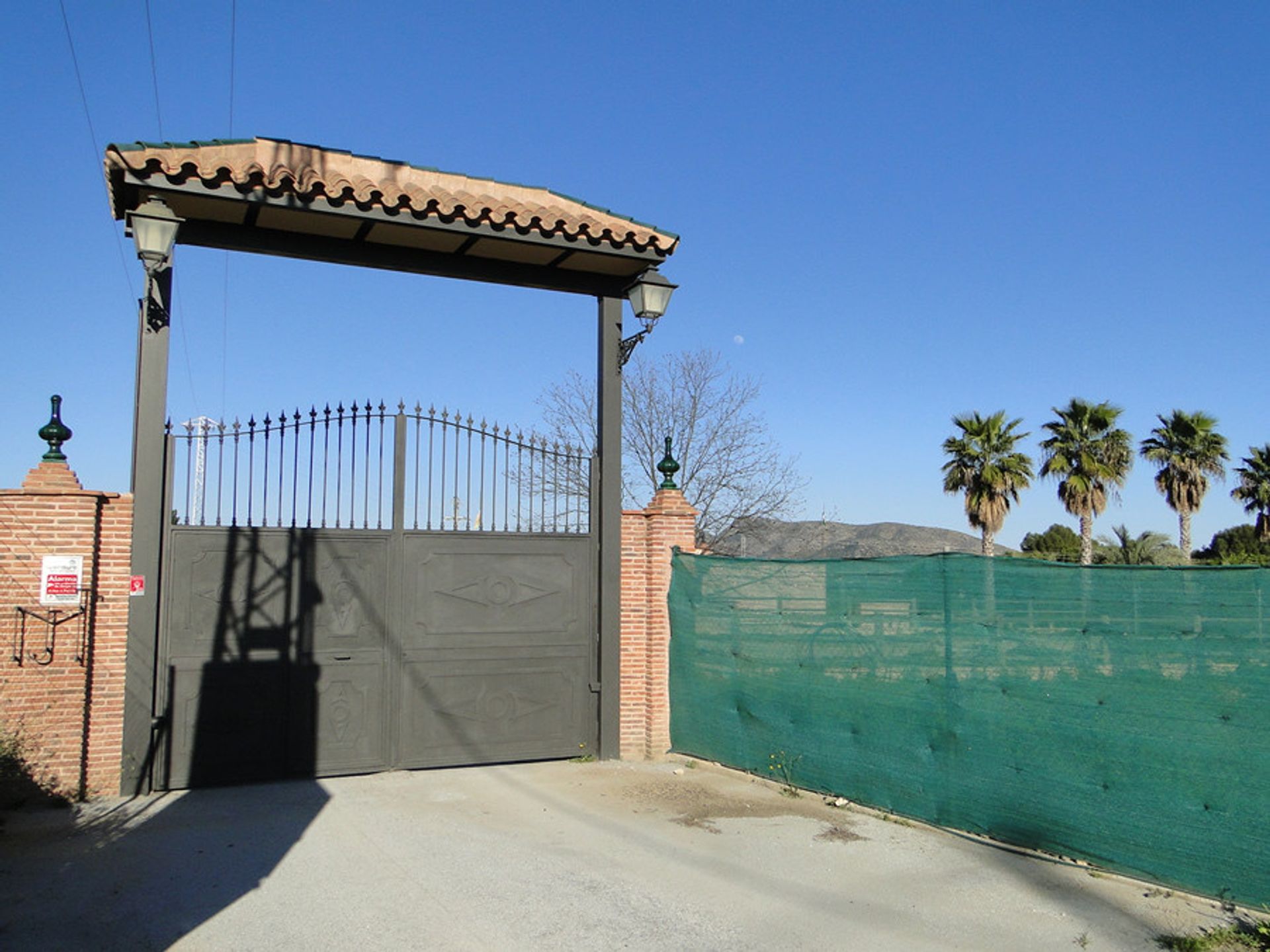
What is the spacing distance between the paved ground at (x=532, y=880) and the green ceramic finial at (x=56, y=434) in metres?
2.61

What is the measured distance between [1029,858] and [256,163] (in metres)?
7.59

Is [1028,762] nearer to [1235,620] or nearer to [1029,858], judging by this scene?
[1029,858]

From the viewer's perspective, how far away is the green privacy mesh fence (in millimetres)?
5102

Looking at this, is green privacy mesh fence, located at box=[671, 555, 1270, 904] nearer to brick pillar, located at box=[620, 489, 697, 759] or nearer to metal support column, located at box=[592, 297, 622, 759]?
brick pillar, located at box=[620, 489, 697, 759]

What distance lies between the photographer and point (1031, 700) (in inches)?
237

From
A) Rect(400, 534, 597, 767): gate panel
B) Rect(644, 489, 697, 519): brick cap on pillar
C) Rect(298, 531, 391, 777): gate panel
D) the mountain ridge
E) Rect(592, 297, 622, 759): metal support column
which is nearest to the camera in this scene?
Rect(298, 531, 391, 777): gate panel

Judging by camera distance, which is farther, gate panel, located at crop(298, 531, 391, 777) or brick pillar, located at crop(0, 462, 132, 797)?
gate panel, located at crop(298, 531, 391, 777)

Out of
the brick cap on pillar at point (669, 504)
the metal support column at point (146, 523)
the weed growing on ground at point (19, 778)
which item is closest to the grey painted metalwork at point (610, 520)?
the brick cap on pillar at point (669, 504)

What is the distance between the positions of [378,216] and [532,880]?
5193 millimetres

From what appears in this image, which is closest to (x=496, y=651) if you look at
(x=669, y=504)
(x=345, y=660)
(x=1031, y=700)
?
(x=345, y=660)

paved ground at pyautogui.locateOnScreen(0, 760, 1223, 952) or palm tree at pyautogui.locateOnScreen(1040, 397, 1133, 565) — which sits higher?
palm tree at pyautogui.locateOnScreen(1040, 397, 1133, 565)

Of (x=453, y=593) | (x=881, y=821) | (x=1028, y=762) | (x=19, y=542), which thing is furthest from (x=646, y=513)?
(x=19, y=542)

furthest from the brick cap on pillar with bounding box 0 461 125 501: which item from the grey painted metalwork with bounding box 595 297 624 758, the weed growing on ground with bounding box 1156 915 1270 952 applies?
the weed growing on ground with bounding box 1156 915 1270 952

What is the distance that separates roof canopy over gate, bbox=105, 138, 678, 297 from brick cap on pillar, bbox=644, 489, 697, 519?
1.97 meters
